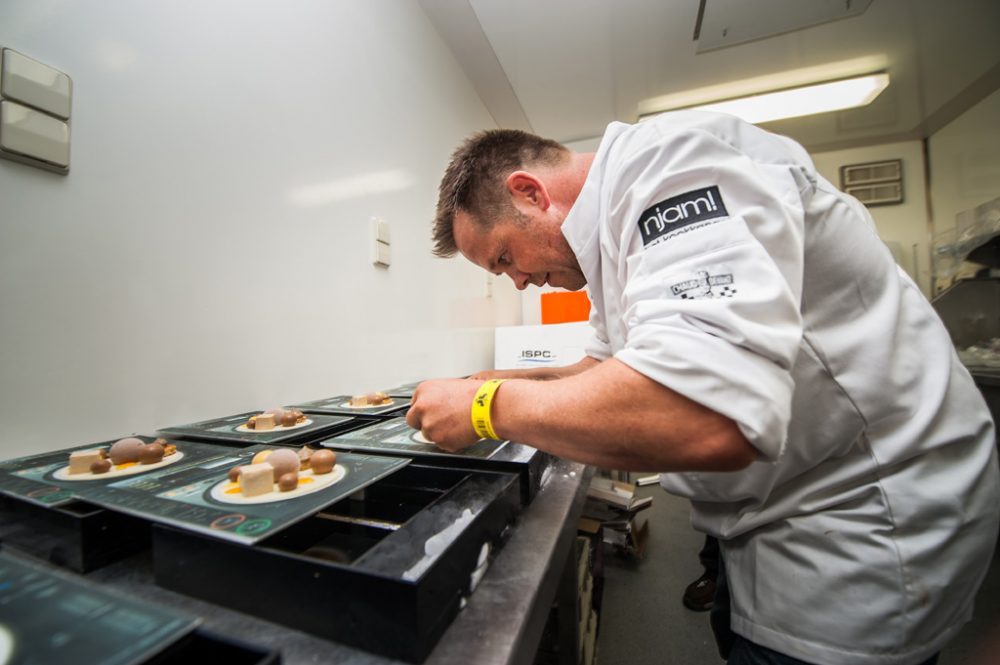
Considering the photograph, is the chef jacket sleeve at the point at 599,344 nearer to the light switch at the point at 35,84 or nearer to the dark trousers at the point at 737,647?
the dark trousers at the point at 737,647

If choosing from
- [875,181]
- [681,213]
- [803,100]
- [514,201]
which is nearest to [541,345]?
[514,201]

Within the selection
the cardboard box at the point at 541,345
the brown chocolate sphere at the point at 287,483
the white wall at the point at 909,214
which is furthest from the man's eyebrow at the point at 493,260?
the white wall at the point at 909,214

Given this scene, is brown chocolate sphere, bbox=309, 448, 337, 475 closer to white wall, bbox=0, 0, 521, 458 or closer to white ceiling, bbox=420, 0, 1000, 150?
white wall, bbox=0, 0, 521, 458

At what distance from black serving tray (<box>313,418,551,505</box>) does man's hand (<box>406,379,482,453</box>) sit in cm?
2

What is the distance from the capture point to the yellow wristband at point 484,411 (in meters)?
0.54

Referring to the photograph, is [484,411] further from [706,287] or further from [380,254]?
[380,254]

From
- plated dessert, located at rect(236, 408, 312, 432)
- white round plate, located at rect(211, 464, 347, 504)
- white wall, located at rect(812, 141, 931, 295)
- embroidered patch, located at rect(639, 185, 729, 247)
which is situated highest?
white wall, located at rect(812, 141, 931, 295)

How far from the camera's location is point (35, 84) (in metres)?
0.58

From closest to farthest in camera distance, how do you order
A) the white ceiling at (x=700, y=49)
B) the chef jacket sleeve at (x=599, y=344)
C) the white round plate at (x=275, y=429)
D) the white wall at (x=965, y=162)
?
the white round plate at (x=275, y=429), the chef jacket sleeve at (x=599, y=344), the white ceiling at (x=700, y=49), the white wall at (x=965, y=162)

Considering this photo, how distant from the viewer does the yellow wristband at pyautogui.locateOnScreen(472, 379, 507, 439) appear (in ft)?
1.77

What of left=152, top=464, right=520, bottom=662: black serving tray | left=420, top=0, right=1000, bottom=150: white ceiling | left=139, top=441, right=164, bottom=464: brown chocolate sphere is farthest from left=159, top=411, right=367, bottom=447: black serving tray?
left=420, top=0, right=1000, bottom=150: white ceiling

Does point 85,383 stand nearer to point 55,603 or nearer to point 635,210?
point 55,603

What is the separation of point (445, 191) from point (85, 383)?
0.73m

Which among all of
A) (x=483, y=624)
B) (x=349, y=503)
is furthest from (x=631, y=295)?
(x=349, y=503)
